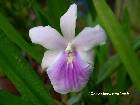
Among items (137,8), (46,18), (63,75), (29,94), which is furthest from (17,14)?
(63,75)

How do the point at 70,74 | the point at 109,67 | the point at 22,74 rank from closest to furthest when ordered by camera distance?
the point at 70,74 → the point at 22,74 → the point at 109,67

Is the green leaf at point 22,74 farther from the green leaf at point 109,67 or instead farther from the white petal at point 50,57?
the green leaf at point 109,67

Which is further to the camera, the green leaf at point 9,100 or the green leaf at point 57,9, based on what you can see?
the green leaf at point 57,9

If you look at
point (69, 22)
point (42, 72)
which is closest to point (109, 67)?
point (42, 72)

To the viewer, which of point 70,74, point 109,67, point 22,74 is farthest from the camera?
point 109,67

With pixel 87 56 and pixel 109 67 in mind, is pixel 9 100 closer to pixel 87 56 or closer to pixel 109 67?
pixel 87 56

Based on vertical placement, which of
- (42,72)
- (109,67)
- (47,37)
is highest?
(47,37)

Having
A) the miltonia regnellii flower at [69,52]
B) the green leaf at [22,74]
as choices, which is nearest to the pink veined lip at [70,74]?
the miltonia regnellii flower at [69,52]

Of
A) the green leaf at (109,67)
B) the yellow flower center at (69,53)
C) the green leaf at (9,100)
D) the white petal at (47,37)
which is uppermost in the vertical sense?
the white petal at (47,37)
